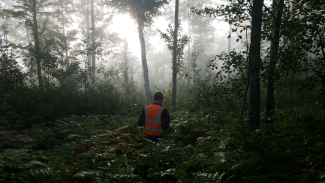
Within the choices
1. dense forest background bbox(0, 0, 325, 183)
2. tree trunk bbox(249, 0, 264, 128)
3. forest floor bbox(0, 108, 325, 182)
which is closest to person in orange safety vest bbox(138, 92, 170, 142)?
dense forest background bbox(0, 0, 325, 183)

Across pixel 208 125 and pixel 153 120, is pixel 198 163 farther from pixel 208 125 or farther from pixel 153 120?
pixel 208 125

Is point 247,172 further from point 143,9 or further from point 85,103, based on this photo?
point 143,9

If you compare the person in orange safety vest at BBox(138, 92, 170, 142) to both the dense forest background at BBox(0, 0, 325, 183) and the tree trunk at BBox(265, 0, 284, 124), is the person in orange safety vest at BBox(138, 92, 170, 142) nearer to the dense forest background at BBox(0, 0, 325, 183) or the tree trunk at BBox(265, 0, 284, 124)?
the dense forest background at BBox(0, 0, 325, 183)

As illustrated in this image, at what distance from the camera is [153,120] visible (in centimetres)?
563

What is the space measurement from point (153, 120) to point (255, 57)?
316 cm

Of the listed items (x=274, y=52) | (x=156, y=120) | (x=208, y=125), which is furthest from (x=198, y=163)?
(x=274, y=52)

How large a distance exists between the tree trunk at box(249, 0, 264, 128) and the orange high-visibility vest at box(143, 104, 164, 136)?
8.57 feet

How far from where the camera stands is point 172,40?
1320 cm

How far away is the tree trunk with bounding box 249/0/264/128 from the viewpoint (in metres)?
5.41

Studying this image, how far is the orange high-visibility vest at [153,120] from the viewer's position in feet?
18.4

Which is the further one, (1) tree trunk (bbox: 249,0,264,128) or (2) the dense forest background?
(1) tree trunk (bbox: 249,0,264,128)

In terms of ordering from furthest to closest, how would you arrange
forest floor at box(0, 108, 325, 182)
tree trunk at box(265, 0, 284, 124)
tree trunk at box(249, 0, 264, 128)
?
1. tree trunk at box(265, 0, 284, 124)
2. tree trunk at box(249, 0, 264, 128)
3. forest floor at box(0, 108, 325, 182)

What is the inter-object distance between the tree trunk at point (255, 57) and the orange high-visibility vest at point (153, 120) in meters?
2.61

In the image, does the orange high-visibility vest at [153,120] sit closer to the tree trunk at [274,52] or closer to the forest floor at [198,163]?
the forest floor at [198,163]
